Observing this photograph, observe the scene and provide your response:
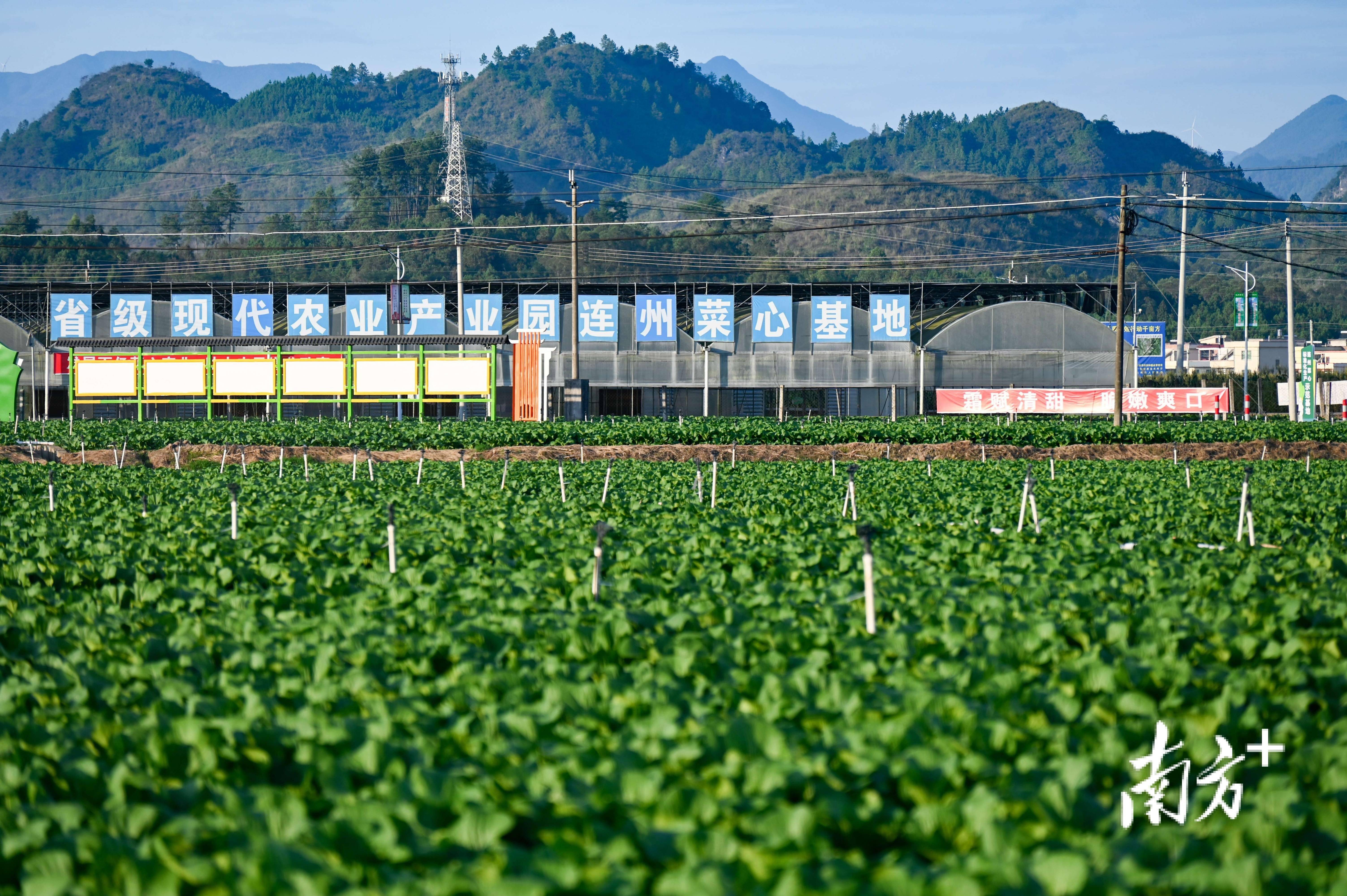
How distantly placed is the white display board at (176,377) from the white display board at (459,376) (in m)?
7.31

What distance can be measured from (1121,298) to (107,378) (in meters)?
30.6

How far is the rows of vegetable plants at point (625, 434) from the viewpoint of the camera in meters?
30.4

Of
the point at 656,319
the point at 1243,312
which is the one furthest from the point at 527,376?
the point at 1243,312

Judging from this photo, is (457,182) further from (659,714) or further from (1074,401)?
(659,714)

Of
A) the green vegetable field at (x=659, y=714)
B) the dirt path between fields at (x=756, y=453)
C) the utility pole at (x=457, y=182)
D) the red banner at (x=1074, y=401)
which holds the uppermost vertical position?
the utility pole at (x=457, y=182)

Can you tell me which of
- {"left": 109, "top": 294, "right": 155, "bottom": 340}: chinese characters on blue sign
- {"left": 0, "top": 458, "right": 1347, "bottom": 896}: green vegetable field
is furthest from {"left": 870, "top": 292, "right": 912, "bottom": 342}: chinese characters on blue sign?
{"left": 0, "top": 458, "right": 1347, "bottom": 896}: green vegetable field

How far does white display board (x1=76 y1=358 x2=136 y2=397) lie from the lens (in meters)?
36.5

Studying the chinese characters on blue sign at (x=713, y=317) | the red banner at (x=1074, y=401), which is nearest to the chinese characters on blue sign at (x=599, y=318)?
the chinese characters on blue sign at (x=713, y=317)

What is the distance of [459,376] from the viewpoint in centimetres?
3556

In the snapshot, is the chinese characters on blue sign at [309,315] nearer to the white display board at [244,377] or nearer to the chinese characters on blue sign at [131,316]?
the chinese characters on blue sign at [131,316]

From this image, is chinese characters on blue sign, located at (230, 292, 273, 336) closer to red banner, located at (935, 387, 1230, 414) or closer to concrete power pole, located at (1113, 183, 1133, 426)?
red banner, located at (935, 387, 1230, 414)

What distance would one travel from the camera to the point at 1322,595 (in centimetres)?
791

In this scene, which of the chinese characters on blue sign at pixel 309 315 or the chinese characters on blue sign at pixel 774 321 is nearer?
the chinese characters on blue sign at pixel 774 321

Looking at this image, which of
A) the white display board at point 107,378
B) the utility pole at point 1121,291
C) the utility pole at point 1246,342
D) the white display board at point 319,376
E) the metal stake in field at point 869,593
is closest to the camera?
the metal stake in field at point 869,593
